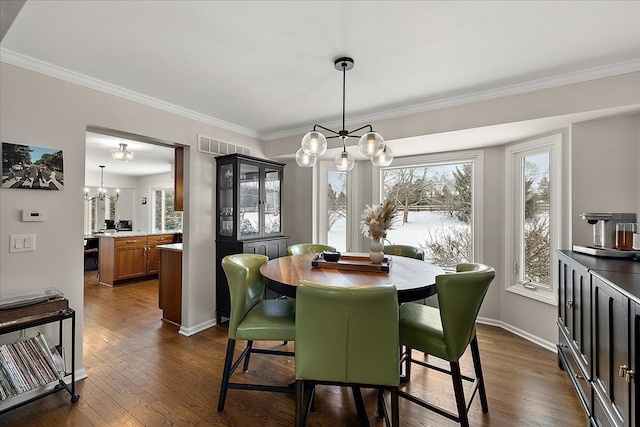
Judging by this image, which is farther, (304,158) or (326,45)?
(304,158)

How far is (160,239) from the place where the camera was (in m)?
5.99

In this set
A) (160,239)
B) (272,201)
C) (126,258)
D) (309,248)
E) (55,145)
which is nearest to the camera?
(55,145)

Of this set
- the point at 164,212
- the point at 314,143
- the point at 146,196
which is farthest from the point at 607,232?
the point at 146,196

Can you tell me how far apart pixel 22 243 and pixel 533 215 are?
4612 millimetres

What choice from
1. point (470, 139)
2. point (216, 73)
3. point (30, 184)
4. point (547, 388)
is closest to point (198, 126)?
point (216, 73)

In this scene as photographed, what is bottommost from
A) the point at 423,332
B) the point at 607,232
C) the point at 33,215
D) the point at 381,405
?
the point at 381,405

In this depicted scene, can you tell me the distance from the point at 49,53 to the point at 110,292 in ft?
13.4

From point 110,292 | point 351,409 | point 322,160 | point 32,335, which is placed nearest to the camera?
point 351,409

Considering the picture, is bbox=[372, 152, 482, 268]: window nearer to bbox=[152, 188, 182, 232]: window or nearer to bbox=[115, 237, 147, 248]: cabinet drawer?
bbox=[115, 237, 147, 248]: cabinet drawer

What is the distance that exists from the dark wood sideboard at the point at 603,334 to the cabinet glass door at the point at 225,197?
3.27 meters

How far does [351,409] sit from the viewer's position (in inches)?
79.4

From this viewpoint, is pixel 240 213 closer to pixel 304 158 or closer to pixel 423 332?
pixel 304 158

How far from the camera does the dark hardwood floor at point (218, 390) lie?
6.28 feet

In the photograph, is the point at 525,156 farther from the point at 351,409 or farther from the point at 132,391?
the point at 132,391
